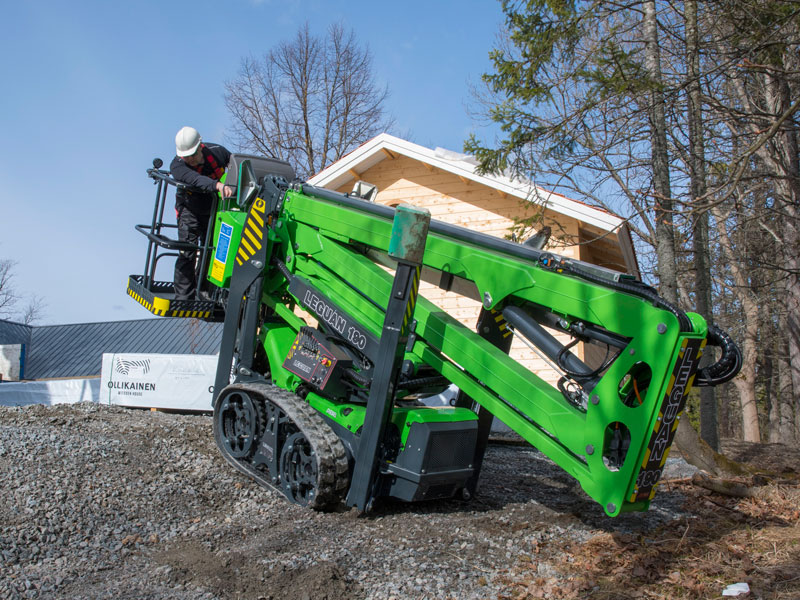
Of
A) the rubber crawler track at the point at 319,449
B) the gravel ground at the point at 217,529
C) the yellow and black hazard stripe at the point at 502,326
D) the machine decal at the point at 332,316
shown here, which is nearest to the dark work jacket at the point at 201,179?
the machine decal at the point at 332,316

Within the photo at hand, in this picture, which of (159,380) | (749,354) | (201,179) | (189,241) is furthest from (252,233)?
(749,354)

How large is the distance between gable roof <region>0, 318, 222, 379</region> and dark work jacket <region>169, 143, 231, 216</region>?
24497mm

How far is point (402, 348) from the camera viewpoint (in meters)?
5.24

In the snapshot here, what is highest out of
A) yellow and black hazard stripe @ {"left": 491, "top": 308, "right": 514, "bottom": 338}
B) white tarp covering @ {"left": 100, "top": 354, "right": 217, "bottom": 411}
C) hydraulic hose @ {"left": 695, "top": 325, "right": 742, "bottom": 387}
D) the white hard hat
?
the white hard hat

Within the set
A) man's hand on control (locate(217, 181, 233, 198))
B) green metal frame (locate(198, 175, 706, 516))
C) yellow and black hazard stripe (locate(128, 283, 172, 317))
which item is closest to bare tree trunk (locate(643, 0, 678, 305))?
green metal frame (locate(198, 175, 706, 516))

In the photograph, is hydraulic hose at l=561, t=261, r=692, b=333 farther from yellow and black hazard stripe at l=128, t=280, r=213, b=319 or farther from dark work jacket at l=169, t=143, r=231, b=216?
yellow and black hazard stripe at l=128, t=280, r=213, b=319

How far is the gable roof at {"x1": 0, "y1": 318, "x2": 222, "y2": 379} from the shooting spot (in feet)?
106

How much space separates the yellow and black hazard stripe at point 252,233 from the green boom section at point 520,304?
23 cm

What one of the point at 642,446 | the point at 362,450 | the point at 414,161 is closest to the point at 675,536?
the point at 642,446

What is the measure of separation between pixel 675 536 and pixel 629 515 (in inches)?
28.6

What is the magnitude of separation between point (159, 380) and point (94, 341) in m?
24.6

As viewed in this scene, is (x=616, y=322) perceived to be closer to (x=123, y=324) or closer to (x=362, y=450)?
(x=362, y=450)

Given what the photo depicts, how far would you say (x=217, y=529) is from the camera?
5.09m

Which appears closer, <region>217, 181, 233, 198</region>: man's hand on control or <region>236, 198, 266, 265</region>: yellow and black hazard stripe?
<region>236, 198, 266, 265</region>: yellow and black hazard stripe
